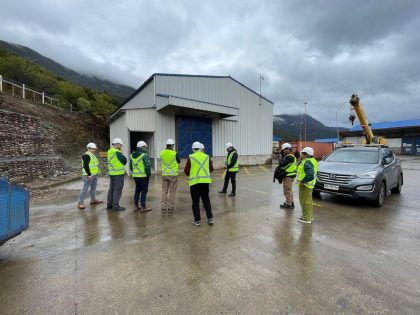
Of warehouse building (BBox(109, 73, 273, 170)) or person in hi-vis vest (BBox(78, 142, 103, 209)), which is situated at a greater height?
warehouse building (BBox(109, 73, 273, 170))

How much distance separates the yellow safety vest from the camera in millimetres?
5754

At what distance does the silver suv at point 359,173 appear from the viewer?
6.24m

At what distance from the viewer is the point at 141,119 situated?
13500mm

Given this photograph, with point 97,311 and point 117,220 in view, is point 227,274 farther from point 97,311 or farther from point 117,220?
point 117,220

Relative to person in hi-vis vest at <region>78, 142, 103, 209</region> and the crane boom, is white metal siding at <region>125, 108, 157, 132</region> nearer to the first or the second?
person in hi-vis vest at <region>78, 142, 103, 209</region>

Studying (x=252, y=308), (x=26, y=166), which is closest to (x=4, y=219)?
(x=252, y=308)

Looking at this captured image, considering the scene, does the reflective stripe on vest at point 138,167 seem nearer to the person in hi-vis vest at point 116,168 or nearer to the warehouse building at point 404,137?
the person in hi-vis vest at point 116,168

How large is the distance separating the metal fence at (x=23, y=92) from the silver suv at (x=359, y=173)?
71.9 ft

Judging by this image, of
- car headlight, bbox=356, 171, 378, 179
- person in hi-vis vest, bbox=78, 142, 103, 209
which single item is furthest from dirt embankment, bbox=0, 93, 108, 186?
car headlight, bbox=356, 171, 378, 179

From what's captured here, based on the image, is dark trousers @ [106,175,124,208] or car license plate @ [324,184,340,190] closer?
dark trousers @ [106,175,124,208]

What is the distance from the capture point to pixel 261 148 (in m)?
20.5

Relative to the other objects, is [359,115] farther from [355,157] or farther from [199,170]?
[199,170]

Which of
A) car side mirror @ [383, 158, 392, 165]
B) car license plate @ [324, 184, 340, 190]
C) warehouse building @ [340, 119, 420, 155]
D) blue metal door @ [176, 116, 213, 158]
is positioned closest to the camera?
car license plate @ [324, 184, 340, 190]

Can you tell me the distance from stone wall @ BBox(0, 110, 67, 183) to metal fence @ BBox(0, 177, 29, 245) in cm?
788
